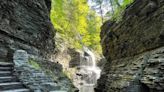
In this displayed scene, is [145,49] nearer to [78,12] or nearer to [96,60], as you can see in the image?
[78,12]

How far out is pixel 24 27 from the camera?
10.2 metres

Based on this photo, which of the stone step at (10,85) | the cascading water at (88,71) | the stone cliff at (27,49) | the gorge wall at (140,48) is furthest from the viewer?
the cascading water at (88,71)

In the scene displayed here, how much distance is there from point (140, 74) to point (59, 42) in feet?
52.1

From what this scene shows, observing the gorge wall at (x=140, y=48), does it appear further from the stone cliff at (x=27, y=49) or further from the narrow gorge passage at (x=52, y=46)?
the stone cliff at (x=27, y=49)

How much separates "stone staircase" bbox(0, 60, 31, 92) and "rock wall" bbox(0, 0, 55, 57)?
1.94 meters

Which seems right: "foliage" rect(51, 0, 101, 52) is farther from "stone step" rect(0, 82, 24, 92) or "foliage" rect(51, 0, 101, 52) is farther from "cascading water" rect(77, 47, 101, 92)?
"stone step" rect(0, 82, 24, 92)

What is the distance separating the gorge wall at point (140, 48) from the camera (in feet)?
28.0

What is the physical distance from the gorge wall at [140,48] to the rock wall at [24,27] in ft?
16.1

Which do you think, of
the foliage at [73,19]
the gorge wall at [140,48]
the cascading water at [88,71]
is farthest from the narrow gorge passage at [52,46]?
the cascading water at [88,71]

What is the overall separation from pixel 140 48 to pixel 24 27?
20.8ft

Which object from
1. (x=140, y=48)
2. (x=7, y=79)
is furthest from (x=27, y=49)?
(x=140, y=48)

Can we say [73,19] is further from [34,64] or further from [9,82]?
[9,82]

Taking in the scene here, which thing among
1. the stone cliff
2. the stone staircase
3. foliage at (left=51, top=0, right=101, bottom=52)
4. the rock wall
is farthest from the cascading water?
the stone staircase

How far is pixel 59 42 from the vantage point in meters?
24.3
